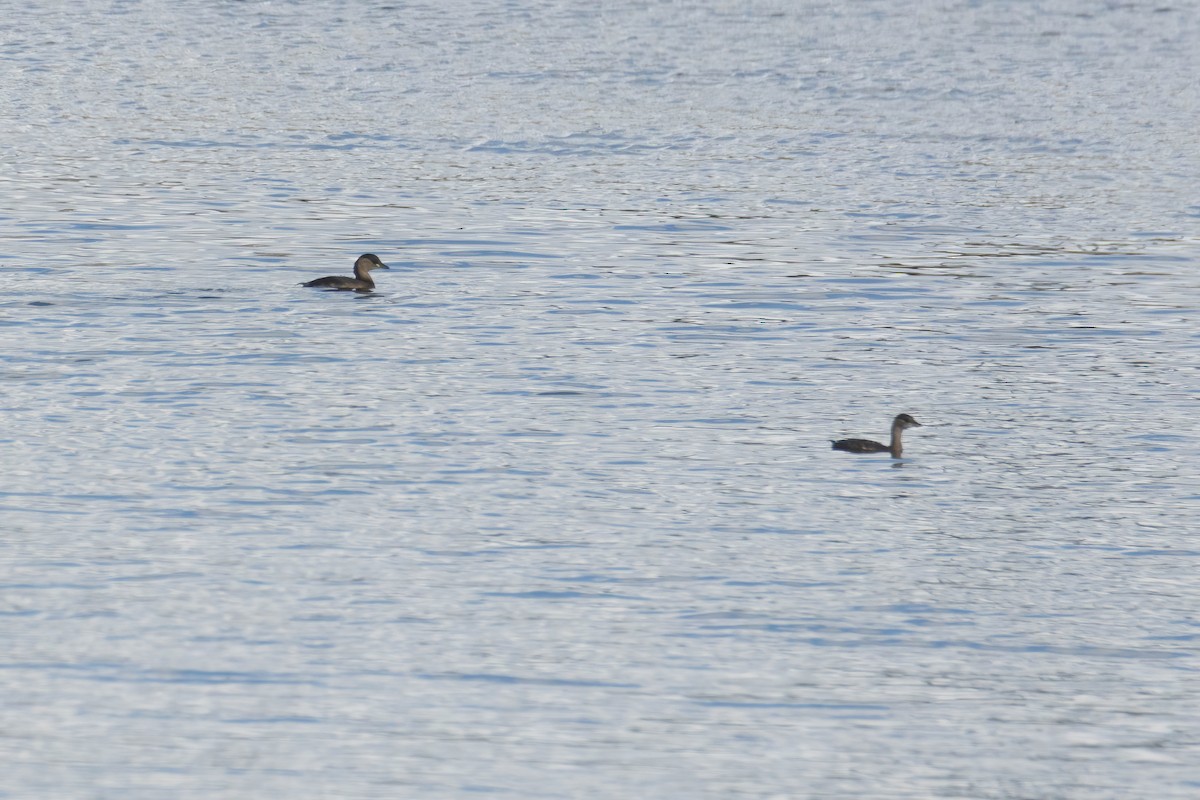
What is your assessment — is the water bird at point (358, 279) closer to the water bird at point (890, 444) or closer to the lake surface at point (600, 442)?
the lake surface at point (600, 442)

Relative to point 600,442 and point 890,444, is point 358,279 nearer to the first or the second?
point 600,442

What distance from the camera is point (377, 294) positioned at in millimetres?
25375

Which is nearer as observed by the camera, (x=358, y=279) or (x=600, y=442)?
(x=600, y=442)

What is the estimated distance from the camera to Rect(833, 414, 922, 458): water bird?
1817 centimetres

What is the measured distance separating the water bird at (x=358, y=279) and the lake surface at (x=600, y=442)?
8.6 inches

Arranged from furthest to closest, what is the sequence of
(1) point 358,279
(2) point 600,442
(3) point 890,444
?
(1) point 358,279, (2) point 600,442, (3) point 890,444

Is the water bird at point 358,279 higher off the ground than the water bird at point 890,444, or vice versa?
the water bird at point 358,279

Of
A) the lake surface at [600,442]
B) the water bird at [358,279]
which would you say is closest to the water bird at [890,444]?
the lake surface at [600,442]

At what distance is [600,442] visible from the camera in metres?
18.6

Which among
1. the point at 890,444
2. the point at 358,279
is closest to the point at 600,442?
the point at 890,444

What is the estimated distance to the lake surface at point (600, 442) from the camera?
12.2 metres

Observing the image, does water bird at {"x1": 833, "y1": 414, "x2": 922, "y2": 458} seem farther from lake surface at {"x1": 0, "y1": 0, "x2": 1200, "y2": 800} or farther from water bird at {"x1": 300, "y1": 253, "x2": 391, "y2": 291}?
water bird at {"x1": 300, "y1": 253, "x2": 391, "y2": 291}

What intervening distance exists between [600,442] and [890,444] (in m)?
2.41

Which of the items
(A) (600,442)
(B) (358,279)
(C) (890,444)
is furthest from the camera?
(B) (358,279)
